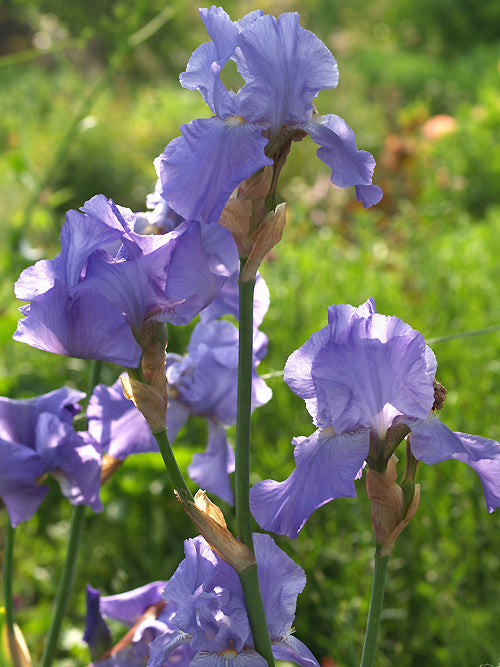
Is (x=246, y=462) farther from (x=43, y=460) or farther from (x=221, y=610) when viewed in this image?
(x=43, y=460)

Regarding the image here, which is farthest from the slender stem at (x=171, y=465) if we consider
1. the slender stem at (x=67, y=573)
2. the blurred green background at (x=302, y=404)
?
the blurred green background at (x=302, y=404)

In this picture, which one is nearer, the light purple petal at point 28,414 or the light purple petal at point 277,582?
the light purple petal at point 277,582

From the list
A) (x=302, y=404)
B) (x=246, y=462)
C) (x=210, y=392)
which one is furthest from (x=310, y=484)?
(x=302, y=404)

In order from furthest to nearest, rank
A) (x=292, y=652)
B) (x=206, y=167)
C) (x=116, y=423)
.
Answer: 1. (x=116, y=423)
2. (x=292, y=652)
3. (x=206, y=167)

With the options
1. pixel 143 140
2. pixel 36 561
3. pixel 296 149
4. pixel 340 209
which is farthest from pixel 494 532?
pixel 143 140

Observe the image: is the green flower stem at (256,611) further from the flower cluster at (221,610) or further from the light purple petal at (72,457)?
the light purple petal at (72,457)

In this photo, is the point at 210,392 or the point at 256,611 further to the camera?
the point at 210,392

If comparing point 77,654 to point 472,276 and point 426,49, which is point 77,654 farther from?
point 426,49
